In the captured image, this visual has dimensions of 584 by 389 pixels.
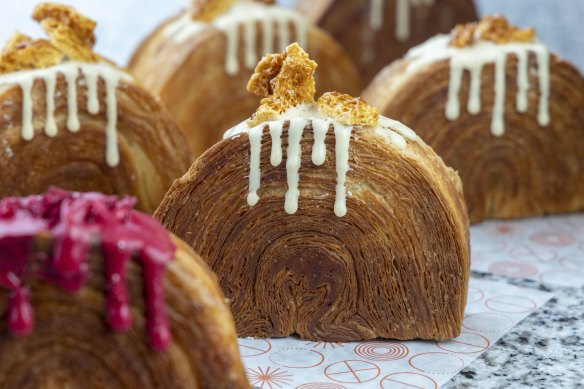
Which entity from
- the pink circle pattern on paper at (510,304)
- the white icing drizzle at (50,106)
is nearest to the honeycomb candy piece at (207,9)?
the white icing drizzle at (50,106)

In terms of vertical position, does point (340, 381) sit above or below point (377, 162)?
below

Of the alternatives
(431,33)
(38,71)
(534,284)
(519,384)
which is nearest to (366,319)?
(519,384)

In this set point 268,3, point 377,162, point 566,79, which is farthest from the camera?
point 268,3

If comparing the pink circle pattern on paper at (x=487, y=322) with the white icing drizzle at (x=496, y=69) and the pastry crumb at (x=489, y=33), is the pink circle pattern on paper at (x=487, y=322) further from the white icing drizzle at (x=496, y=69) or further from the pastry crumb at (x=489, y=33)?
the pastry crumb at (x=489, y=33)

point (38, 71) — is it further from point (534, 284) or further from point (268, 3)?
point (534, 284)

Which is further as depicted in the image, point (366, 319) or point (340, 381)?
point (366, 319)

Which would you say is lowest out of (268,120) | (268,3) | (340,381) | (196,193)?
(340,381)
